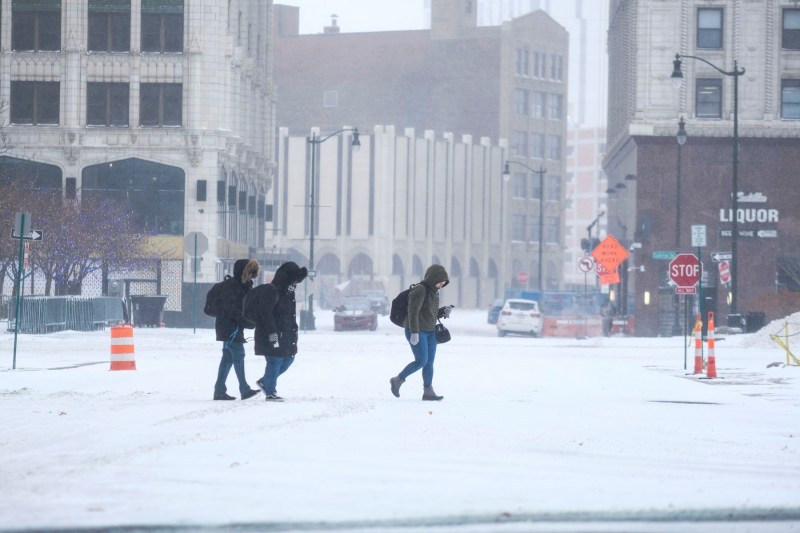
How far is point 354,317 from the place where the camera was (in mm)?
61812

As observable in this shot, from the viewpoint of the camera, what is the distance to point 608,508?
30.4 feet

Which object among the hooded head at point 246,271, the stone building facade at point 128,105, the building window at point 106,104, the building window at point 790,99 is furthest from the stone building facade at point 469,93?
the hooded head at point 246,271

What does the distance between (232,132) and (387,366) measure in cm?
3773

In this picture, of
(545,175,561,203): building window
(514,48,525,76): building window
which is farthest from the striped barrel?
(514,48,525,76): building window

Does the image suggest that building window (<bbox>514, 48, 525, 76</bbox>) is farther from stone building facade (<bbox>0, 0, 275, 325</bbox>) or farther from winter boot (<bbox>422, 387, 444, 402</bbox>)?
winter boot (<bbox>422, 387, 444, 402</bbox>)

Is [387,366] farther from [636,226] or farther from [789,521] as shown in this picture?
[636,226]

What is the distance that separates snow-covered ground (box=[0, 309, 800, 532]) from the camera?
8945mm

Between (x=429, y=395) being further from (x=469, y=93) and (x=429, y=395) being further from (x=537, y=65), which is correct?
(x=537, y=65)

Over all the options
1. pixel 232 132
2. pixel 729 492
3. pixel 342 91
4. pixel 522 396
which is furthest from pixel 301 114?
pixel 729 492

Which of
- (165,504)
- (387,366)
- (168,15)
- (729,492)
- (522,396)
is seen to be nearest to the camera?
(165,504)

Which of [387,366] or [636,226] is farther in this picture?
[636,226]

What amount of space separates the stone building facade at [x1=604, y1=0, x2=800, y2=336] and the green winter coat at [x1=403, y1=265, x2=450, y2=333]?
4802 cm

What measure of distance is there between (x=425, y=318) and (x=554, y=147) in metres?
125

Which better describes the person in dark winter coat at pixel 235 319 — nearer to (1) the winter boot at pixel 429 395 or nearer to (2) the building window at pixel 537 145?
(1) the winter boot at pixel 429 395
